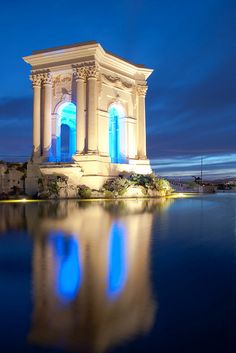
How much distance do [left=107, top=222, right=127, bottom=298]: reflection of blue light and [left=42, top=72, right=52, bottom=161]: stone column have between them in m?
23.3

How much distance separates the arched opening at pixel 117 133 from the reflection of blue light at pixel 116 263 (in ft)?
82.7

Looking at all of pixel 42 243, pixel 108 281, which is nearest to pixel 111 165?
pixel 42 243

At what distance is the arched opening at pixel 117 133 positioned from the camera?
33656 millimetres

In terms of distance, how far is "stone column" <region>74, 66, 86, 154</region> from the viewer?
29.2 m

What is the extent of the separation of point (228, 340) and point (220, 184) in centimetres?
6097

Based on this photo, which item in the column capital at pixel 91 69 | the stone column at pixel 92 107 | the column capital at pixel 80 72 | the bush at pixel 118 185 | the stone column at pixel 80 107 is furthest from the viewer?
the column capital at pixel 80 72

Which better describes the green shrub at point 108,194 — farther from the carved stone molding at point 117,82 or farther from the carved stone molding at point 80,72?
the carved stone molding at point 117,82

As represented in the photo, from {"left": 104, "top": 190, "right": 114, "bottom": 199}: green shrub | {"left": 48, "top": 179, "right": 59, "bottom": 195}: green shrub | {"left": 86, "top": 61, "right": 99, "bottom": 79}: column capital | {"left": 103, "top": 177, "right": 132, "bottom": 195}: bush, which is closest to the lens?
{"left": 48, "top": 179, "right": 59, "bottom": 195}: green shrub

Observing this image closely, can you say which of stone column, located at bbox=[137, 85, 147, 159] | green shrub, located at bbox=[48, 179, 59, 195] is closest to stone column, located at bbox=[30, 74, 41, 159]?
green shrub, located at bbox=[48, 179, 59, 195]

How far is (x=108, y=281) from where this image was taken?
15.1ft

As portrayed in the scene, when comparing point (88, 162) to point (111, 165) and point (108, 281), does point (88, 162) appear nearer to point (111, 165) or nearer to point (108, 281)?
point (111, 165)

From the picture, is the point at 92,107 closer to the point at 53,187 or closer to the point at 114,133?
the point at 114,133

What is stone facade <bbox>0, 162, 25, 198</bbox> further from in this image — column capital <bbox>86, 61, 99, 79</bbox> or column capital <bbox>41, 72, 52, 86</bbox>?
column capital <bbox>86, 61, 99, 79</bbox>

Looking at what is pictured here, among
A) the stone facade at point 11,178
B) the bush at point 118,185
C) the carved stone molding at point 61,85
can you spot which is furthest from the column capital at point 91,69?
the stone facade at point 11,178
